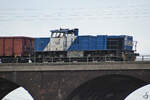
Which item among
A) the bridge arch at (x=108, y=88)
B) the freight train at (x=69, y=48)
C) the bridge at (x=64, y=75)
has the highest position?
the freight train at (x=69, y=48)

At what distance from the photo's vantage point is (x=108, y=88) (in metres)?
47.6

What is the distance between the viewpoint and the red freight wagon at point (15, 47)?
45.0 m

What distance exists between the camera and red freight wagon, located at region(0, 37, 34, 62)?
45.0 meters

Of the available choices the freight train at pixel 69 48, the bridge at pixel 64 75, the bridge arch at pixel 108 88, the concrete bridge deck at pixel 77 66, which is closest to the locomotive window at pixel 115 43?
the freight train at pixel 69 48

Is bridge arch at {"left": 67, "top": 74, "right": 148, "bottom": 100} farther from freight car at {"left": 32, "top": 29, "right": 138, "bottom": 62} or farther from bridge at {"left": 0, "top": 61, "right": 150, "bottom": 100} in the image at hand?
freight car at {"left": 32, "top": 29, "right": 138, "bottom": 62}

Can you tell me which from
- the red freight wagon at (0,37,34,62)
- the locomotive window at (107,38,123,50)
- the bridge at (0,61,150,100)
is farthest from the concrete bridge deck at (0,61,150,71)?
the locomotive window at (107,38,123,50)

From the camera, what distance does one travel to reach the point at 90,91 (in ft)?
146

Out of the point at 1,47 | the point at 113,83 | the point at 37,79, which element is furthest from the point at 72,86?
the point at 1,47

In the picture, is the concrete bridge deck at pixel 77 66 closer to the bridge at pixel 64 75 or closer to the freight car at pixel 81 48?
the bridge at pixel 64 75

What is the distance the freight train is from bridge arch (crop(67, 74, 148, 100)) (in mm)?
2630

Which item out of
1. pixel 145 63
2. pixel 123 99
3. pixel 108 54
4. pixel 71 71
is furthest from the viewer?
pixel 123 99

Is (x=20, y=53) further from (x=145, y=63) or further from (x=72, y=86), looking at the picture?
(x=145, y=63)

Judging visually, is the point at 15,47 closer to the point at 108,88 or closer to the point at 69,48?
the point at 69,48

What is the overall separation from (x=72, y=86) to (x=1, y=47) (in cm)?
1393
